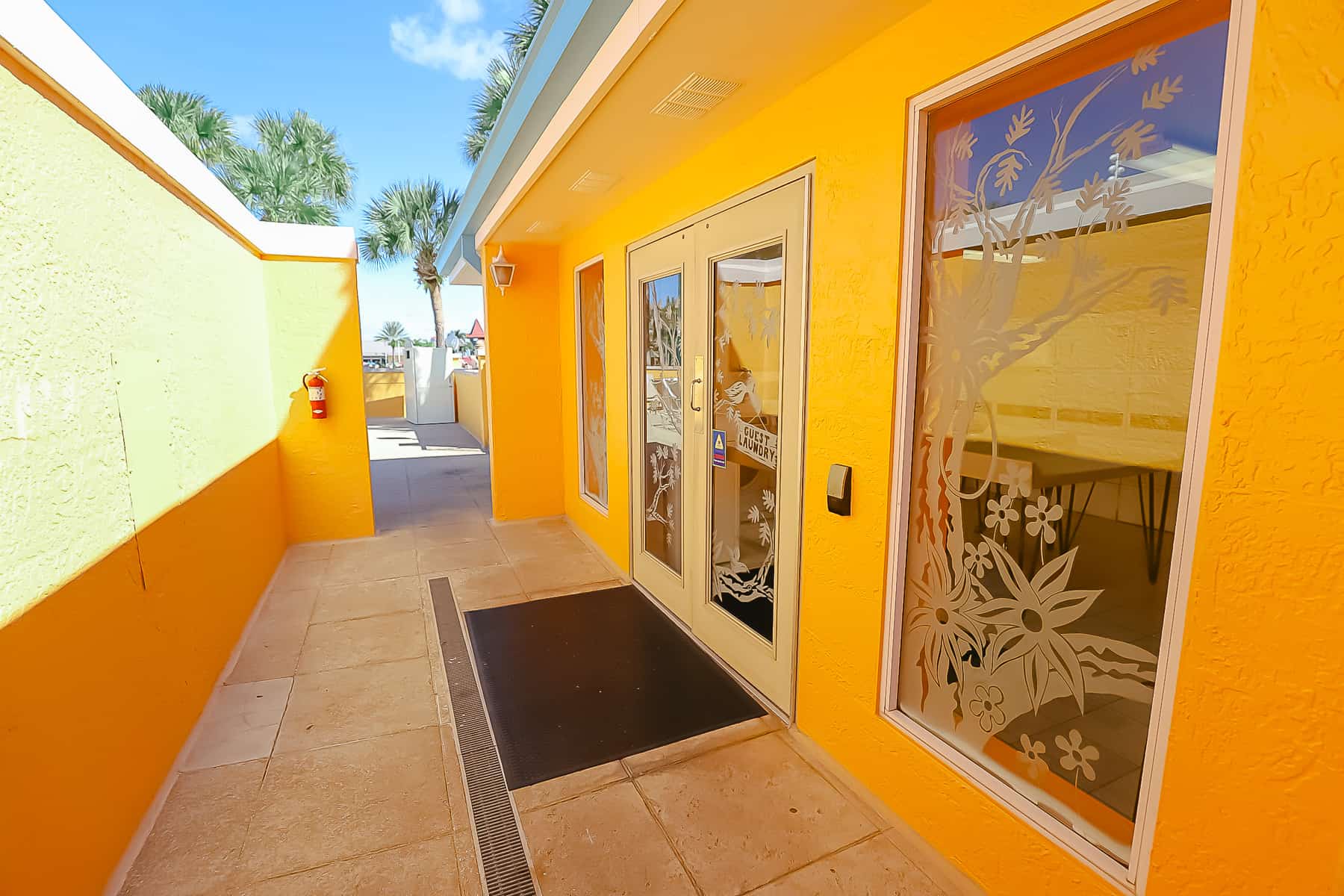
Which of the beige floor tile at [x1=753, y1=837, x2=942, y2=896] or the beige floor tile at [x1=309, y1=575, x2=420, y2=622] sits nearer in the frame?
the beige floor tile at [x1=753, y1=837, x2=942, y2=896]

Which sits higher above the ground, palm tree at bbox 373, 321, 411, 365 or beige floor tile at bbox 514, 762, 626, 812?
palm tree at bbox 373, 321, 411, 365

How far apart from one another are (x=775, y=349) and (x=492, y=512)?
14.1 ft

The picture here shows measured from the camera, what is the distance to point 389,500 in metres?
6.84

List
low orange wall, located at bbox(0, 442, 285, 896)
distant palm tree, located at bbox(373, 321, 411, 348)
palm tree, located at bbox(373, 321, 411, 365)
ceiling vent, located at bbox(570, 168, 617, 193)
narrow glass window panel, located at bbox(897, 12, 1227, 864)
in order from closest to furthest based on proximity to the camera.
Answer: narrow glass window panel, located at bbox(897, 12, 1227, 864), low orange wall, located at bbox(0, 442, 285, 896), ceiling vent, located at bbox(570, 168, 617, 193), palm tree, located at bbox(373, 321, 411, 365), distant palm tree, located at bbox(373, 321, 411, 348)

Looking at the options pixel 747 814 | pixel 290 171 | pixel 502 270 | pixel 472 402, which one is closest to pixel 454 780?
pixel 747 814

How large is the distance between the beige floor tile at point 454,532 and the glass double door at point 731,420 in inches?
86.4

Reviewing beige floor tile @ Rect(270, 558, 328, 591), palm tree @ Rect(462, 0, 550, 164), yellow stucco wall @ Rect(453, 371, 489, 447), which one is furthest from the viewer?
palm tree @ Rect(462, 0, 550, 164)

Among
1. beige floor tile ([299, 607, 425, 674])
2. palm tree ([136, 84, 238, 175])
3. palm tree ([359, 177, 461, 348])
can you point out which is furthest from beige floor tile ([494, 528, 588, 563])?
palm tree ([136, 84, 238, 175])

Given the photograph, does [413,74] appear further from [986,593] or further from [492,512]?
[986,593]

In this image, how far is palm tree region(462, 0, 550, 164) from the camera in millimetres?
12945

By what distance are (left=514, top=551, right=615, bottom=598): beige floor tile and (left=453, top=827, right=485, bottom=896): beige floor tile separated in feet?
6.92

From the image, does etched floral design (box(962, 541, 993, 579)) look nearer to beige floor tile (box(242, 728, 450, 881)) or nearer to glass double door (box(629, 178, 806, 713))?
glass double door (box(629, 178, 806, 713))

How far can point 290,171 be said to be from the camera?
1634 cm

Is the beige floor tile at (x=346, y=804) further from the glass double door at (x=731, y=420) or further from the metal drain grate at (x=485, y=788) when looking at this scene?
the glass double door at (x=731, y=420)
